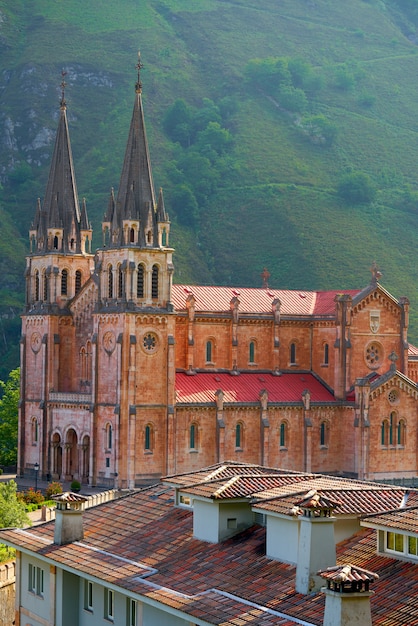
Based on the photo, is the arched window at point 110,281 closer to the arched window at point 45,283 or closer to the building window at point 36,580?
the arched window at point 45,283

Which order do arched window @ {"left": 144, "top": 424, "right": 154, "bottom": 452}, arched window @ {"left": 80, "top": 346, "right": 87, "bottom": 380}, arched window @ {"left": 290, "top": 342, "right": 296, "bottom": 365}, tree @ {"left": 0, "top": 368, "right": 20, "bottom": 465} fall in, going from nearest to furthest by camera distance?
arched window @ {"left": 144, "top": 424, "right": 154, "bottom": 452} < arched window @ {"left": 80, "top": 346, "right": 87, "bottom": 380} < arched window @ {"left": 290, "top": 342, "right": 296, "bottom": 365} < tree @ {"left": 0, "top": 368, "right": 20, "bottom": 465}

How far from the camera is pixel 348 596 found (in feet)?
101

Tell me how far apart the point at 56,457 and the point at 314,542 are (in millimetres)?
64300

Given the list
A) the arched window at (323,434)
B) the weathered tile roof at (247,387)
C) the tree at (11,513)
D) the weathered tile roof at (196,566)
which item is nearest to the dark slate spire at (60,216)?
the weathered tile roof at (247,387)

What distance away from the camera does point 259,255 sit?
184625 mm

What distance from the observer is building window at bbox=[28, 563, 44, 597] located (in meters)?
46.1

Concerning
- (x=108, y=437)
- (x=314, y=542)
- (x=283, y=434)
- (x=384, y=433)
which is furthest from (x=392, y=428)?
(x=314, y=542)

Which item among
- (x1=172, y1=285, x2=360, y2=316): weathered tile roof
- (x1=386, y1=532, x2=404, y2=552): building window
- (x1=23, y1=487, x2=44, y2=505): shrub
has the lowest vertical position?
(x1=23, y1=487, x2=44, y2=505): shrub

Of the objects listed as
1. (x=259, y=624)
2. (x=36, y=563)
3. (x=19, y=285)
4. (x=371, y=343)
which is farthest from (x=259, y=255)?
(x=259, y=624)

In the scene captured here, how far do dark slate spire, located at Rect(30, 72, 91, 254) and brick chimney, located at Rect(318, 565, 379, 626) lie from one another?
7301 centimetres

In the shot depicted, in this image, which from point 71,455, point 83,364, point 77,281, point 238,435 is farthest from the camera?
point 77,281

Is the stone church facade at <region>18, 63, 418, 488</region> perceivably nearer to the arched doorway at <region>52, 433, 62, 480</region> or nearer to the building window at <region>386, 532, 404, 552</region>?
the arched doorway at <region>52, 433, 62, 480</region>

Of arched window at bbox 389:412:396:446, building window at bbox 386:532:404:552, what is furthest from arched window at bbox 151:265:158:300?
building window at bbox 386:532:404:552

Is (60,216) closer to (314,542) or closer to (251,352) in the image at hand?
(251,352)
